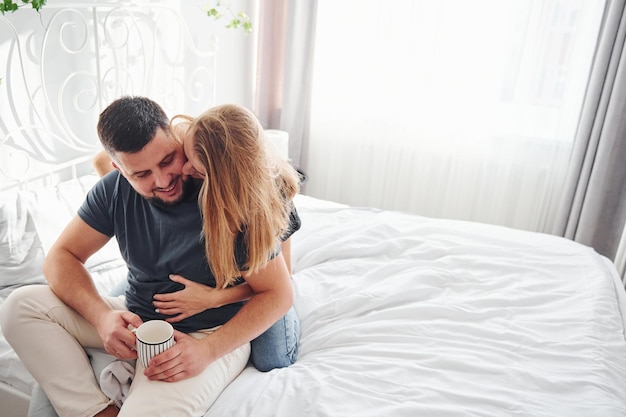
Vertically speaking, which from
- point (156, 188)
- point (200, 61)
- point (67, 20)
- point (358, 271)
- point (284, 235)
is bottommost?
point (358, 271)

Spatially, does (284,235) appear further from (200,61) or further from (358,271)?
(200,61)

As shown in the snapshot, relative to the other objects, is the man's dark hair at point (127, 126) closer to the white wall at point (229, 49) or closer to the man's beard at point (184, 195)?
the man's beard at point (184, 195)

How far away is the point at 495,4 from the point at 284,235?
190cm

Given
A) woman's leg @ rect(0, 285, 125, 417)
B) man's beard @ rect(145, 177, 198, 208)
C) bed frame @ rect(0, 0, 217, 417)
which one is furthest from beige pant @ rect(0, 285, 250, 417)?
man's beard @ rect(145, 177, 198, 208)

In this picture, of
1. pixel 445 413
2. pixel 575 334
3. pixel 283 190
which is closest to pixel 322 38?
pixel 283 190

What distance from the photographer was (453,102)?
268cm

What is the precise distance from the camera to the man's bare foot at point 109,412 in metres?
1.08

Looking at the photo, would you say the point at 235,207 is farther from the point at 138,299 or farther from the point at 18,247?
the point at 18,247

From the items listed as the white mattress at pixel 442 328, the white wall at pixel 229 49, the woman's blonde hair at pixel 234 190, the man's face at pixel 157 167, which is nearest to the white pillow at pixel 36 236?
the white mattress at pixel 442 328

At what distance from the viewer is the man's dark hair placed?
44.3 inches

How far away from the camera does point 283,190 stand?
4.00 feet

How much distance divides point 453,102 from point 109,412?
225 centimetres

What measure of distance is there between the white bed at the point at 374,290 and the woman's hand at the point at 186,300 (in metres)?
0.20

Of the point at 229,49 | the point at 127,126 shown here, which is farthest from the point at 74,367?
the point at 229,49
